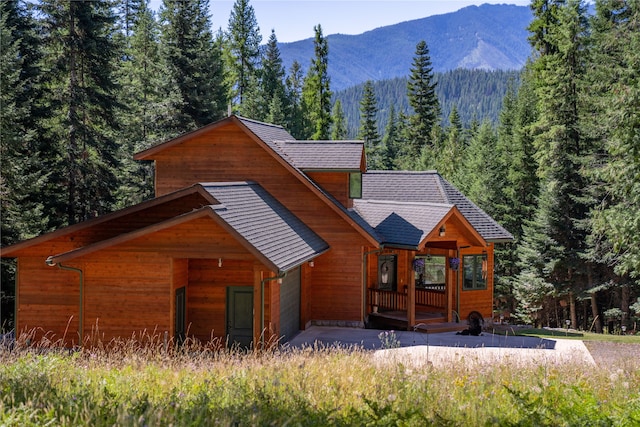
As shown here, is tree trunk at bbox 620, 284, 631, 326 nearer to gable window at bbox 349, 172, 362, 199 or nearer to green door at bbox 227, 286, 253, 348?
gable window at bbox 349, 172, 362, 199

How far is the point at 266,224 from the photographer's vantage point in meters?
17.5

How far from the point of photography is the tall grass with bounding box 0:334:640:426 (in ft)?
18.5

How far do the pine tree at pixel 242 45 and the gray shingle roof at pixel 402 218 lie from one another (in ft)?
123

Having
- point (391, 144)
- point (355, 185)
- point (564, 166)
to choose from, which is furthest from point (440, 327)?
point (391, 144)

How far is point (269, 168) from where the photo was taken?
20984mm

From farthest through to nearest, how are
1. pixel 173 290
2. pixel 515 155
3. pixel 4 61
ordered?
1. pixel 515 155
2. pixel 4 61
3. pixel 173 290

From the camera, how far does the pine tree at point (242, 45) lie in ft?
195

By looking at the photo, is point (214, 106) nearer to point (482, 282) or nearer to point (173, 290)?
point (482, 282)

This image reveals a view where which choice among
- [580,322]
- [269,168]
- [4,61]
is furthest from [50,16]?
[580,322]

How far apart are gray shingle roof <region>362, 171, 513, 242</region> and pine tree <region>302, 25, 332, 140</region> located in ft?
114

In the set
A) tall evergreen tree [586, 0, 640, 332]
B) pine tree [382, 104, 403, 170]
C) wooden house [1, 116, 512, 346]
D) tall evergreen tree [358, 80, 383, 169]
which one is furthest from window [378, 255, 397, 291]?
tall evergreen tree [358, 80, 383, 169]

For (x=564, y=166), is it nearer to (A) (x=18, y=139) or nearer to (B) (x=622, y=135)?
(B) (x=622, y=135)

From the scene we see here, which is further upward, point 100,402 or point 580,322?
point 100,402

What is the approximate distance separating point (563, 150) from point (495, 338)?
18.2m
